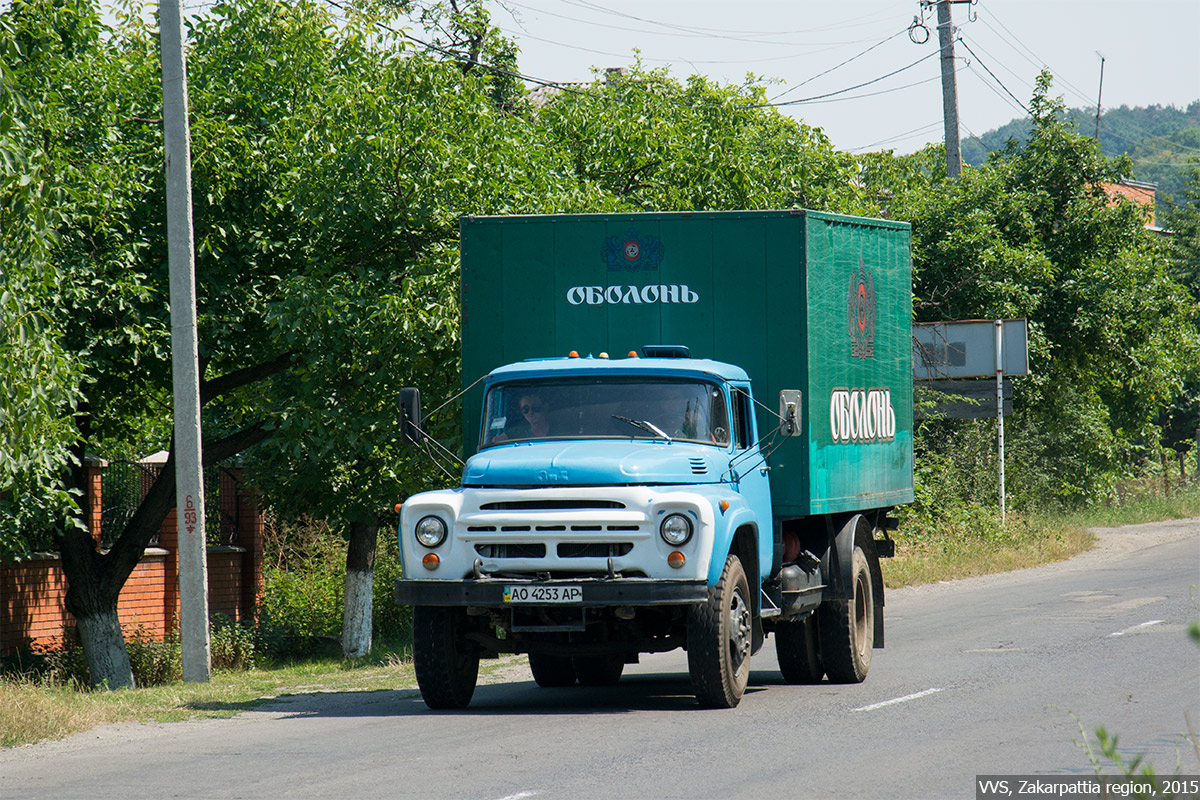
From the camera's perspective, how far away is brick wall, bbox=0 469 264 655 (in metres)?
20.4

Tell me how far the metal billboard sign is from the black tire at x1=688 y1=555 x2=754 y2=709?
1811 centimetres

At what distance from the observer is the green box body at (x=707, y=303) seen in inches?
476

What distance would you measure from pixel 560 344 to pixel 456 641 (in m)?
2.81

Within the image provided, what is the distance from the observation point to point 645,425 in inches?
441

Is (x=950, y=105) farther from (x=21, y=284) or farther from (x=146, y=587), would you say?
(x=21, y=284)

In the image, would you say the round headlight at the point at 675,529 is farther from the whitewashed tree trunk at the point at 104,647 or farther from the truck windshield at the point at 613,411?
the whitewashed tree trunk at the point at 104,647

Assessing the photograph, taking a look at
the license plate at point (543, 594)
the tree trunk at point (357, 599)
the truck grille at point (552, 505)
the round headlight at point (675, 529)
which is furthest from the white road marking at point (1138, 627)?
the tree trunk at point (357, 599)

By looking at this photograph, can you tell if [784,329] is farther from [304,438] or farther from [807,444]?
[304,438]

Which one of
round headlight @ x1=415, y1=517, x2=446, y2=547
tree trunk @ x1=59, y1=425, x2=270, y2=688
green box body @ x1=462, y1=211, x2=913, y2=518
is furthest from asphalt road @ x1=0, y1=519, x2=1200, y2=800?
tree trunk @ x1=59, y1=425, x2=270, y2=688

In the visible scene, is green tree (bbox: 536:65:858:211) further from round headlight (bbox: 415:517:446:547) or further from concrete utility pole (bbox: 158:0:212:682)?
round headlight (bbox: 415:517:446:547)

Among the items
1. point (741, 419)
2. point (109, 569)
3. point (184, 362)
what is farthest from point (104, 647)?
point (741, 419)

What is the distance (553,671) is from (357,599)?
8.25 m

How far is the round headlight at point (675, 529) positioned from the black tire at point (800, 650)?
2888 mm

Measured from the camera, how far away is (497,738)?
9.57 metres
